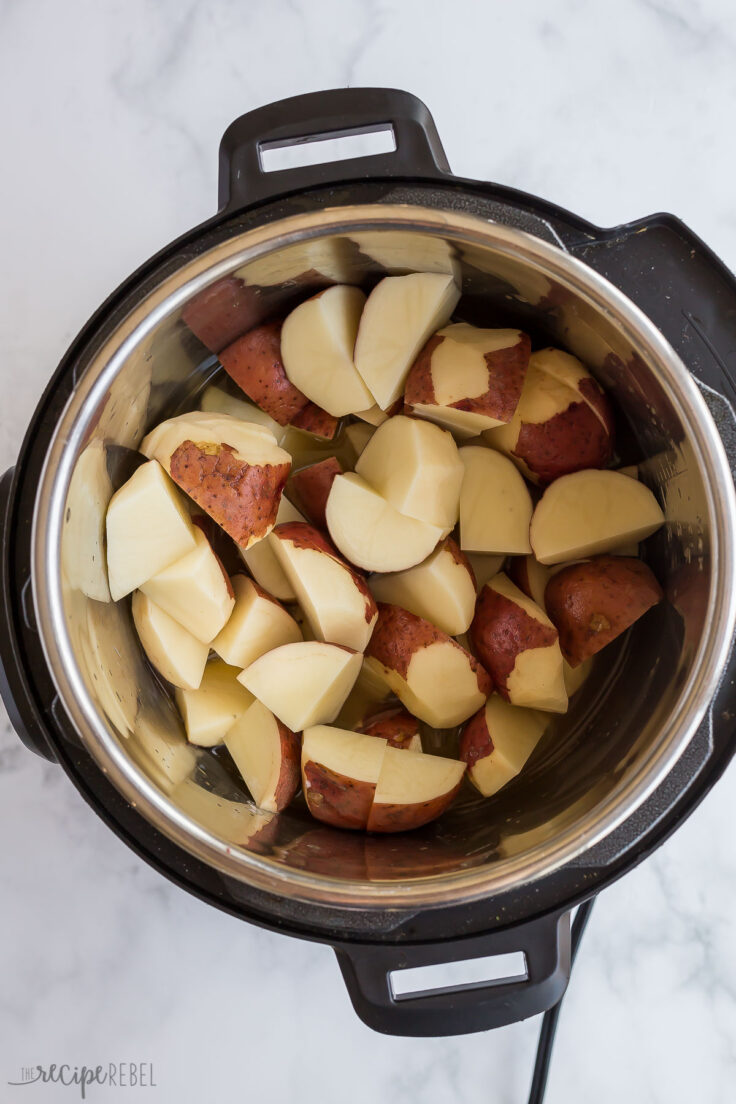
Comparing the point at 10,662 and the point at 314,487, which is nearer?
the point at 10,662

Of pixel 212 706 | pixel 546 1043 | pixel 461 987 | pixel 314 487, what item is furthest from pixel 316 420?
pixel 546 1043

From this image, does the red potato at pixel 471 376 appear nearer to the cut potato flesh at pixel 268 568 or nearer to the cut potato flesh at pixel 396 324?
the cut potato flesh at pixel 396 324

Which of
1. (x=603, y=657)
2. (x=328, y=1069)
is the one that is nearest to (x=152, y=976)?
(x=328, y=1069)

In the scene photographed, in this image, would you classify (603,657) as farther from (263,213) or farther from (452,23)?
(452,23)

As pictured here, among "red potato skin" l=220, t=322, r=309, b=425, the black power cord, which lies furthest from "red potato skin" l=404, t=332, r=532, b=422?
the black power cord

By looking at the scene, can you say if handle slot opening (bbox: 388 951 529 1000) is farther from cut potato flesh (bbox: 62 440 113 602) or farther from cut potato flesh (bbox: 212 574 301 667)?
cut potato flesh (bbox: 62 440 113 602)

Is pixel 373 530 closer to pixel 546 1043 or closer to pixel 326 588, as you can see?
pixel 326 588
